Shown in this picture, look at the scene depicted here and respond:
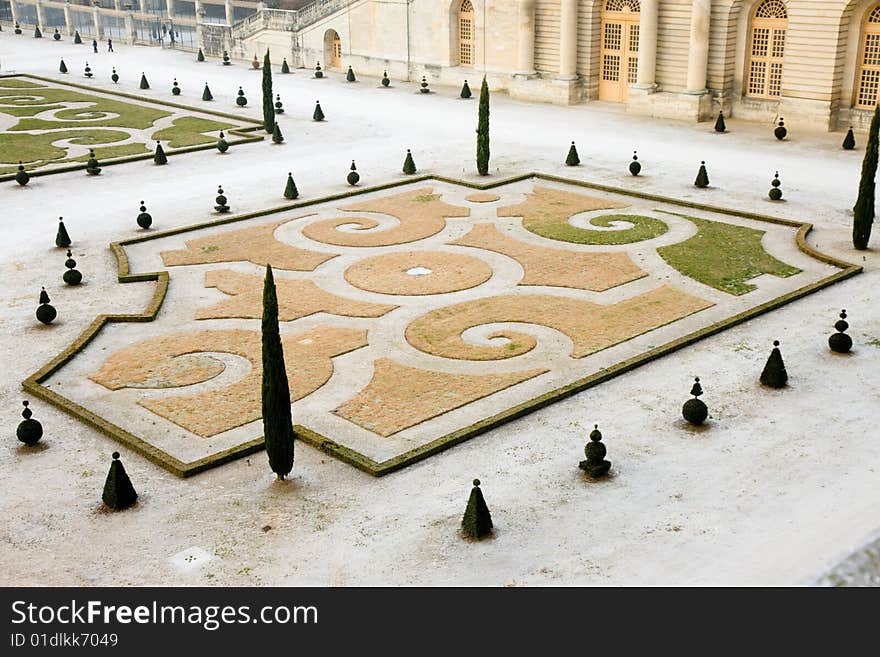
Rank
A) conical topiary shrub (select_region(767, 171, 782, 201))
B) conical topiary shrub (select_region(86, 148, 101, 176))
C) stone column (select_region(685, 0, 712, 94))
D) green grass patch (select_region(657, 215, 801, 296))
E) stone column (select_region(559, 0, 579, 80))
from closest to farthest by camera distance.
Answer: green grass patch (select_region(657, 215, 801, 296)), conical topiary shrub (select_region(767, 171, 782, 201)), conical topiary shrub (select_region(86, 148, 101, 176)), stone column (select_region(685, 0, 712, 94)), stone column (select_region(559, 0, 579, 80))

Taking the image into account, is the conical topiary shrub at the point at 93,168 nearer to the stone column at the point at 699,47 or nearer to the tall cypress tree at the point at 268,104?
the tall cypress tree at the point at 268,104

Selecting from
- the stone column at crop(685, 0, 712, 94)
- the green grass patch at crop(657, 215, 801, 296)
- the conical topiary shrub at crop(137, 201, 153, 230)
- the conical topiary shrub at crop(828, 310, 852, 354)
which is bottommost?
the conical topiary shrub at crop(828, 310, 852, 354)

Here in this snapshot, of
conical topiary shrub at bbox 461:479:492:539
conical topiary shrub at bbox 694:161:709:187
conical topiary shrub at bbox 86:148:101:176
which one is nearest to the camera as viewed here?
conical topiary shrub at bbox 461:479:492:539

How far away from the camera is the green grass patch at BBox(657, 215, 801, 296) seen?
2953cm

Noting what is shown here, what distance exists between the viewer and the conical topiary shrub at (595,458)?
62.3 feet

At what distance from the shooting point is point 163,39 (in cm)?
8400

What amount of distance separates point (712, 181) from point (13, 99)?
41.4 metres

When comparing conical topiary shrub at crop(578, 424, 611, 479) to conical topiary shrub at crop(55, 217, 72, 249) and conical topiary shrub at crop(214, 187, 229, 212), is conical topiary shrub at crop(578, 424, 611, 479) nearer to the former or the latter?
conical topiary shrub at crop(55, 217, 72, 249)

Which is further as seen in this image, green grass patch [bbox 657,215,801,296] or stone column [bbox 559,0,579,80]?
stone column [bbox 559,0,579,80]

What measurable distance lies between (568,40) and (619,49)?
9.07ft

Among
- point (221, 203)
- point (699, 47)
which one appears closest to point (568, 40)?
point (699, 47)

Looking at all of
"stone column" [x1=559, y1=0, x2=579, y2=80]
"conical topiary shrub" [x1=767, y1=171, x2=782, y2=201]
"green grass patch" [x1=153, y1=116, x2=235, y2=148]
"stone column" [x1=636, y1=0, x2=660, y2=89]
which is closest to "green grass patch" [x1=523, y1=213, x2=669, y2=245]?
"conical topiary shrub" [x1=767, y1=171, x2=782, y2=201]

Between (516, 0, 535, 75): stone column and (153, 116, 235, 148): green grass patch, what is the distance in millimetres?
16916

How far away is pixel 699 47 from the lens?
49.9 metres
